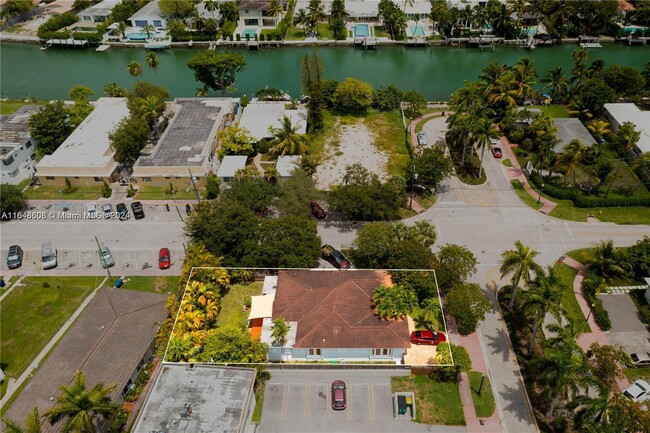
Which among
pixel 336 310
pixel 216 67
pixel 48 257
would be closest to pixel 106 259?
pixel 48 257

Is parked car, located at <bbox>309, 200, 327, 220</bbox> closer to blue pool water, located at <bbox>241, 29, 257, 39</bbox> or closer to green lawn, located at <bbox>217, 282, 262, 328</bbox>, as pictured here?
green lawn, located at <bbox>217, 282, 262, 328</bbox>

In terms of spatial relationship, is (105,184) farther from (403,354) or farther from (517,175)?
(517,175)

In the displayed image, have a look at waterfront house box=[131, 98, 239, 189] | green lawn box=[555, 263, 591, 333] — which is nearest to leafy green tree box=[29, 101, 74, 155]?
waterfront house box=[131, 98, 239, 189]

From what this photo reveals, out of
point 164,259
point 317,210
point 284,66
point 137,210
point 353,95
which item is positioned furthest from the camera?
point 284,66

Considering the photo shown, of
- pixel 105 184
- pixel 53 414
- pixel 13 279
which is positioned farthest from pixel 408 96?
pixel 53 414

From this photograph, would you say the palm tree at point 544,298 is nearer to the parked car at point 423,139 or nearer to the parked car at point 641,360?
the parked car at point 641,360

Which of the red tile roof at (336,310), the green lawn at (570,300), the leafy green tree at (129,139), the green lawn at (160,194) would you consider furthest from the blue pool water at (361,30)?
the red tile roof at (336,310)

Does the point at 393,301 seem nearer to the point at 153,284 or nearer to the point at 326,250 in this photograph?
the point at 326,250

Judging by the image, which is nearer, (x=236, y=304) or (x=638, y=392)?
(x=638, y=392)
